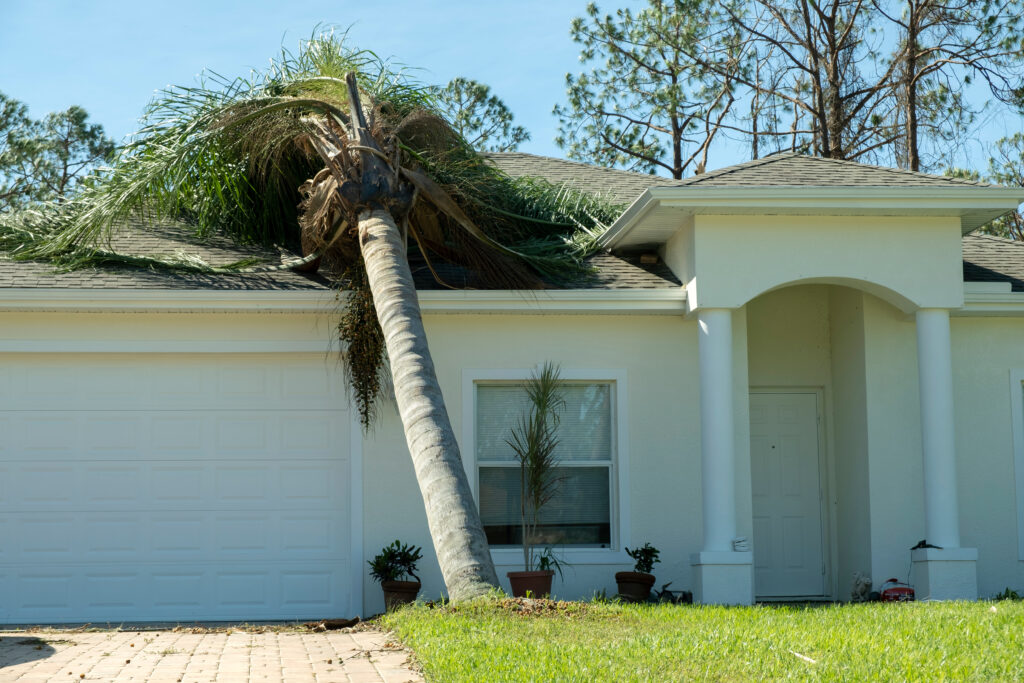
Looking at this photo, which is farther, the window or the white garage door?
the window

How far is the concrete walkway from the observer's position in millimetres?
5949

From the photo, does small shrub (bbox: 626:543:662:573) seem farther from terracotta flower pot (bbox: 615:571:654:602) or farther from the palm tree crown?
the palm tree crown

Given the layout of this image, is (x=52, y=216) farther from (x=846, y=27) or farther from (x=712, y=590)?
Answer: (x=846, y=27)

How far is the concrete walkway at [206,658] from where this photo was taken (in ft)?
19.5

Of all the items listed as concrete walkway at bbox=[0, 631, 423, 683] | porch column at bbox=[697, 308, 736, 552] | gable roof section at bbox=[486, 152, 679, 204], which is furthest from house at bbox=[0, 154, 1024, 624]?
gable roof section at bbox=[486, 152, 679, 204]

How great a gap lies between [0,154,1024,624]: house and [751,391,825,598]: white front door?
2.14 feet

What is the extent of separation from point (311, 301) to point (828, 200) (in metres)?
4.87

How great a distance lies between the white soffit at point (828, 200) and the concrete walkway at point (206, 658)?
4707mm

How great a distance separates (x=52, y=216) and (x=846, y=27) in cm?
1811

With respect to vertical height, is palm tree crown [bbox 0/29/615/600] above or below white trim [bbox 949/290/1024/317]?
above

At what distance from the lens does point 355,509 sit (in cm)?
1034

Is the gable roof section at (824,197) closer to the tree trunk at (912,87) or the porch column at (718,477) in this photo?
the porch column at (718,477)

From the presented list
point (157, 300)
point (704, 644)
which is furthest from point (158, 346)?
point (704, 644)

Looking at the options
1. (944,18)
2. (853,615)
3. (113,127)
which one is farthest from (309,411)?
(113,127)
